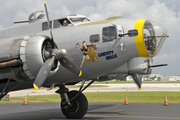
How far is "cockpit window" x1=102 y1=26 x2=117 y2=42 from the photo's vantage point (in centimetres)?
1119

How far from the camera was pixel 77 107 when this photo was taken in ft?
47.1

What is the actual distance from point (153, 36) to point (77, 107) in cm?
630

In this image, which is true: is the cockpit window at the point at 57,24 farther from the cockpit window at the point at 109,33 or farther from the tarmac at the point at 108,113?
the tarmac at the point at 108,113

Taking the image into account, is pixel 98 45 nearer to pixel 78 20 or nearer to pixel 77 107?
pixel 78 20

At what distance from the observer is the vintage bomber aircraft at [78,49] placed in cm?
1041

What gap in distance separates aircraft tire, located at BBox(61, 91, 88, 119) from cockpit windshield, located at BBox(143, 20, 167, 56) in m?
5.31

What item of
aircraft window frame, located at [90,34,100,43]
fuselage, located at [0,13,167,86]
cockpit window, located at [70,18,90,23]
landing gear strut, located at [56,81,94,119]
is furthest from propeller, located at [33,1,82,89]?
landing gear strut, located at [56,81,94,119]

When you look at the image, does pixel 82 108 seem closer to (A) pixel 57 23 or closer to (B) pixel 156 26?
(A) pixel 57 23

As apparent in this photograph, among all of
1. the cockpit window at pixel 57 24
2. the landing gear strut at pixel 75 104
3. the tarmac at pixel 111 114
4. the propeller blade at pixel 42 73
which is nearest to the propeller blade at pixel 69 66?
the propeller blade at pixel 42 73

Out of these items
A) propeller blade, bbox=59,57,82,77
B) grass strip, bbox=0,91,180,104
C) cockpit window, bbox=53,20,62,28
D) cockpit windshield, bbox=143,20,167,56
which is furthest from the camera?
grass strip, bbox=0,91,180,104

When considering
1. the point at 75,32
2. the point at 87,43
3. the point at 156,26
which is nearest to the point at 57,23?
the point at 75,32

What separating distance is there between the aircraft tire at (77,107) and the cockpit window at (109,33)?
4625mm

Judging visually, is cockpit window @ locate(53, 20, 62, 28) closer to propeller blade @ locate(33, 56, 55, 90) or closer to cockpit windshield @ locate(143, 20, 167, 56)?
propeller blade @ locate(33, 56, 55, 90)

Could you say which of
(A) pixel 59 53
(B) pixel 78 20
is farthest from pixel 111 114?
(A) pixel 59 53
